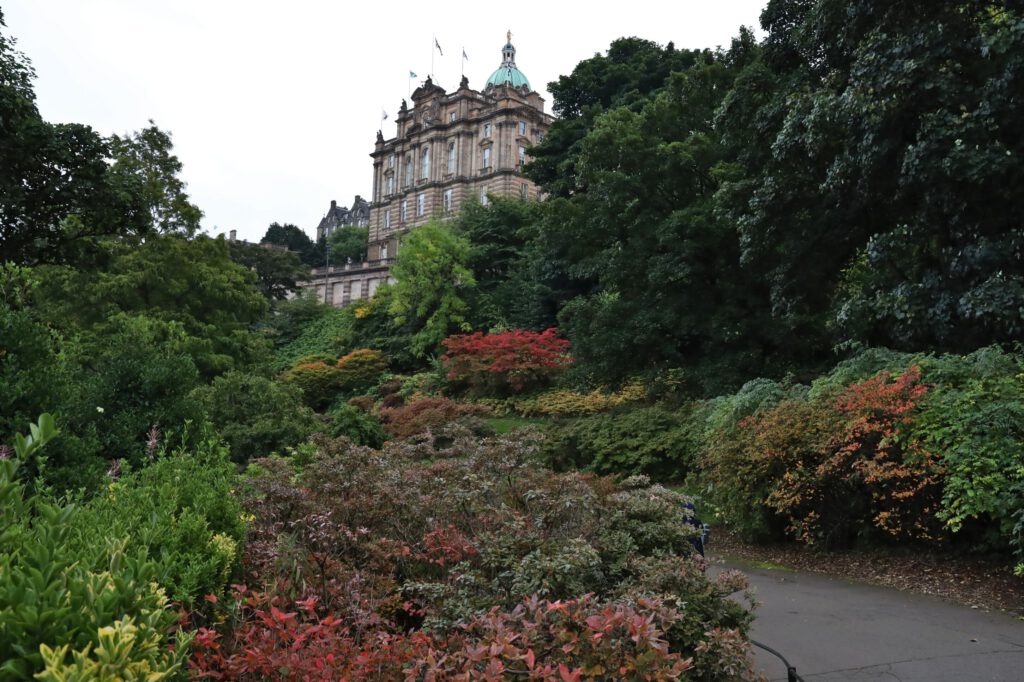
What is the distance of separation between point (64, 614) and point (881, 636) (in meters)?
6.25

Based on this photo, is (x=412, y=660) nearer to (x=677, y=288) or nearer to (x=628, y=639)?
(x=628, y=639)

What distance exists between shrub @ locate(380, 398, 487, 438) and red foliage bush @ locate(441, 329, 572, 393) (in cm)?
166

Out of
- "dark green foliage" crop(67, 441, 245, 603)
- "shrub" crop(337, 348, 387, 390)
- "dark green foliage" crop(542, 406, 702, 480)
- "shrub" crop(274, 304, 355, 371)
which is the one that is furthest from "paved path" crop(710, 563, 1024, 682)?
"shrub" crop(274, 304, 355, 371)

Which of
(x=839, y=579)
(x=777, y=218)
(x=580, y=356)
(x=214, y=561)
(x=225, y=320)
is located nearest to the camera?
(x=214, y=561)

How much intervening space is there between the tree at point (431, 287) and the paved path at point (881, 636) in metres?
28.2

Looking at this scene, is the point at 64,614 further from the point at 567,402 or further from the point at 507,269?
the point at 507,269

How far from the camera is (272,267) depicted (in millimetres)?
54438

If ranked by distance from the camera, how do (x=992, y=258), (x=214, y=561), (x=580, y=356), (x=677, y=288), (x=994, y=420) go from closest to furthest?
1. (x=214, y=561)
2. (x=994, y=420)
3. (x=992, y=258)
4. (x=677, y=288)
5. (x=580, y=356)

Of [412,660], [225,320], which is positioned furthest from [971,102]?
[225,320]

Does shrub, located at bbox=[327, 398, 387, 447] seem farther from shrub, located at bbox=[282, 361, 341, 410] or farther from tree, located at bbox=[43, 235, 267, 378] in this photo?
shrub, located at bbox=[282, 361, 341, 410]

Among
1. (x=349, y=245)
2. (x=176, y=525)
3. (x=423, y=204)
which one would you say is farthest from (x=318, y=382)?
(x=349, y=245)

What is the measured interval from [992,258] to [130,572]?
34.8 feet

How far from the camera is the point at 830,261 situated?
12828mm

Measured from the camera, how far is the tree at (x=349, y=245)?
270 feet
